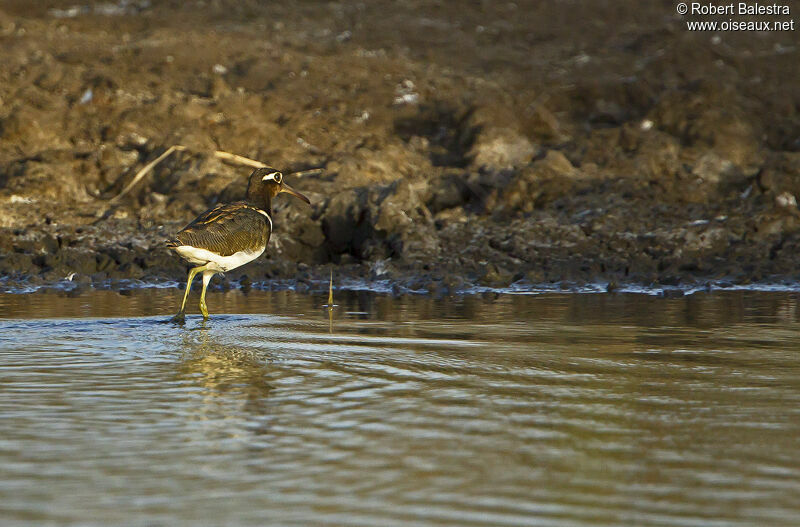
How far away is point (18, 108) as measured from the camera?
52.1ft

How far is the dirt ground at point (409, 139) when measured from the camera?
13.1 metres

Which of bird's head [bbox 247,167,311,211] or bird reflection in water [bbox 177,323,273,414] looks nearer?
bird reflection in water [bbox 177,323,273,414]

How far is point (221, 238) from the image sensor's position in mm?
9609

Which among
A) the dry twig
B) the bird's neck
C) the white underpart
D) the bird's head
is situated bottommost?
the white underpart

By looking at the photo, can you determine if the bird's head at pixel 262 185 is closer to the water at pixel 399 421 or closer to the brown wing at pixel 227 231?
the brown wing at pixel 227 231

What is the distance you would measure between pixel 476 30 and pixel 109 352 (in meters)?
14.5

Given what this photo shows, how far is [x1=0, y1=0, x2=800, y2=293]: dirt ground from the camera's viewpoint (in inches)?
515

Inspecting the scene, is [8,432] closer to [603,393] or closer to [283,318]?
[603,393]

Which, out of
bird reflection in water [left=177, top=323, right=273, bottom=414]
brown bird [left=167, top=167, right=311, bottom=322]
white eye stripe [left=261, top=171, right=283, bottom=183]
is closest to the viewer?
bird reflection in water [left=177, top=323, right=273, bottom=414]

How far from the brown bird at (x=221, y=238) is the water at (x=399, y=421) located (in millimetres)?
817

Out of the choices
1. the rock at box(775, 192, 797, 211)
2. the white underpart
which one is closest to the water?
the white underpart

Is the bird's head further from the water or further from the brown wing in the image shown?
the water

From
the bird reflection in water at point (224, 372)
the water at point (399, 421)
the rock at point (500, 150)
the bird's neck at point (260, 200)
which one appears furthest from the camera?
the rock at point (500, 150)

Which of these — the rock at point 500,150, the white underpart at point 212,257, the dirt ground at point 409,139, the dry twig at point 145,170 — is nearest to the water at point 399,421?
the white underpart at point 212,257
